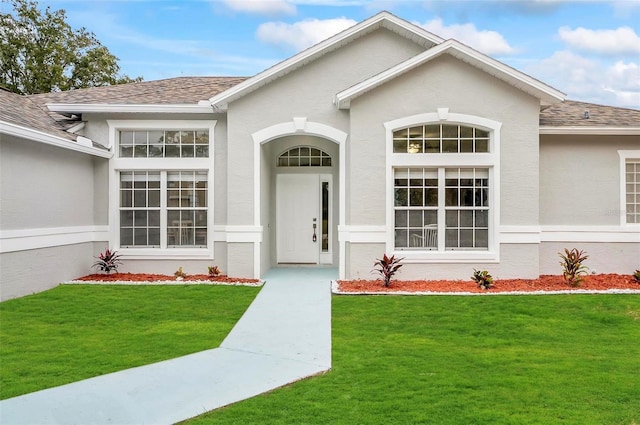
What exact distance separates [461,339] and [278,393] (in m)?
3.22

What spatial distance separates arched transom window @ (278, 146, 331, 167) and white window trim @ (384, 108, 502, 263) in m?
3.12

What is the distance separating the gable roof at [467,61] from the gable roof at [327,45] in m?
1.45

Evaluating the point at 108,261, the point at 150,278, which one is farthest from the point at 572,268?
the point at 108,261

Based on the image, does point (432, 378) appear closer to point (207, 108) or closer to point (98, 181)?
point (207, 108)

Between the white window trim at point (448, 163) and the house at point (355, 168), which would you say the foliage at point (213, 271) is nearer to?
the house at point (355, 168)

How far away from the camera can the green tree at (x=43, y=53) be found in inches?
1101

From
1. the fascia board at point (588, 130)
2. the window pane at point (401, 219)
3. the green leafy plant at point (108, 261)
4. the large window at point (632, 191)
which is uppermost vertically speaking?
the fascia board at point (588, 130)

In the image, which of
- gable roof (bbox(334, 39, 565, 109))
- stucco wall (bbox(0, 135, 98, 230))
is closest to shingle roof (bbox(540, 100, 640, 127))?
gable roof (bbox(334, 39, 565, 109))

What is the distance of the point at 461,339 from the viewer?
7250mm

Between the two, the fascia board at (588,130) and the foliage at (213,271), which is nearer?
the fascia board at (588,130)

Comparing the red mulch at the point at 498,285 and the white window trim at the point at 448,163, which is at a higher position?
the white window trim at the point at 448,163

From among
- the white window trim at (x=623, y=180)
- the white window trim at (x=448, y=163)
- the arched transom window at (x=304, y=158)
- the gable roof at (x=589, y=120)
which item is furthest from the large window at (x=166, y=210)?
the white window trim at (x=623, y=180)

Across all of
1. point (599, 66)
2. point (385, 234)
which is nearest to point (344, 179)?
point (385, 234)

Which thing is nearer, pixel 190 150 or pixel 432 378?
pixel 432 378
